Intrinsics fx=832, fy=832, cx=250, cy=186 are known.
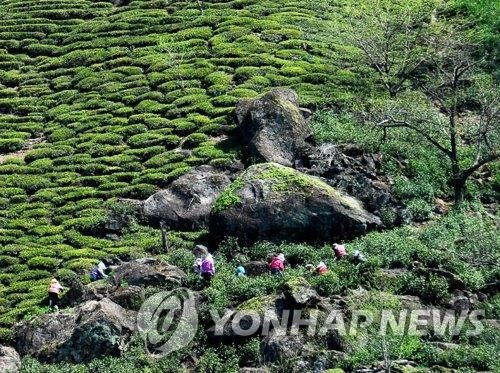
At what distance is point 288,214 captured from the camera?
2947cm

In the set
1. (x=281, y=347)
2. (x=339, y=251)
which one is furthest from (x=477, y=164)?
(x=281, y=347)

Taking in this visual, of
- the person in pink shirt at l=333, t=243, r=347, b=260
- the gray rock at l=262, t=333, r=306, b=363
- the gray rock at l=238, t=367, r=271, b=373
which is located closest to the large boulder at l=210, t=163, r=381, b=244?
the person in pink shirt at l=333, t=243, r=347, b=260

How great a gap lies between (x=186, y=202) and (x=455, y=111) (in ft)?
40.3

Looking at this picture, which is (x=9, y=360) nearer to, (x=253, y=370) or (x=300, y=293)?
(x=253, y=370)

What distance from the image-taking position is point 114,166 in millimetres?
38281

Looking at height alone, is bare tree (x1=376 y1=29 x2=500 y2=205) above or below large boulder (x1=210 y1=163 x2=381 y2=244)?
above

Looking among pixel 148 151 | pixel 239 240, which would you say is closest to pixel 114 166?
pixel 148 151

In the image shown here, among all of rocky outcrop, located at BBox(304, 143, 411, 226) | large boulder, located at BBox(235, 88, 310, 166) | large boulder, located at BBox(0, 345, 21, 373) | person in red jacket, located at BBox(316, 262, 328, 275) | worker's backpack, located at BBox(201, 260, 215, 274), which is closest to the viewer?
large boulder, located at BBox(0, 345, 21, 373)

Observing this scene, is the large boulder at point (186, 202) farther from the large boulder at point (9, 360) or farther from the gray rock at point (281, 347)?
the gray rock at point (281, 347)

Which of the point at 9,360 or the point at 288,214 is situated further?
the point at 288,214

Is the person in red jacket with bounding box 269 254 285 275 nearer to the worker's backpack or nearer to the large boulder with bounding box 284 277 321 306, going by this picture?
the worker's backpack

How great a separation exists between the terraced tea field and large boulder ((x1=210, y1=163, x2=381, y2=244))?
147 inches

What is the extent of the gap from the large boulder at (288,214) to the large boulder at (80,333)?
20.0 ft

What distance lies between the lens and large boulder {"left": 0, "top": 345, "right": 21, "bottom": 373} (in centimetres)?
2378
